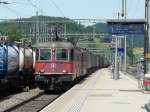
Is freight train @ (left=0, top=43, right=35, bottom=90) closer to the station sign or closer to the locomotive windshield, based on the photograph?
the locomotive windshield

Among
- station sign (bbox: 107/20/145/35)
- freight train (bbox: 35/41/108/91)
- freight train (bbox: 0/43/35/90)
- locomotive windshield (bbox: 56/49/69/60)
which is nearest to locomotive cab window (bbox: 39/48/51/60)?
freight train (bbox: 35/41/108/91)

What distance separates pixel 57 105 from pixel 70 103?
1260mm

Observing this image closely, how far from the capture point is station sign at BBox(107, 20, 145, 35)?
3247cm

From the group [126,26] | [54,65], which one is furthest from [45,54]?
[126,26]

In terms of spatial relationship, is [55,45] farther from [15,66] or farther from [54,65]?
[15,66]

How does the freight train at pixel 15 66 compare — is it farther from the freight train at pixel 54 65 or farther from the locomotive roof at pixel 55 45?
the locomotive roof at pixel 55 45

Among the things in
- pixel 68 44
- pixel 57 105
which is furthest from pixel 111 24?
pixel 57 105

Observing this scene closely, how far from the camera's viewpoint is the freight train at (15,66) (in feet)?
91.6

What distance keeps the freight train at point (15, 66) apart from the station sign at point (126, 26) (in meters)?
5.67

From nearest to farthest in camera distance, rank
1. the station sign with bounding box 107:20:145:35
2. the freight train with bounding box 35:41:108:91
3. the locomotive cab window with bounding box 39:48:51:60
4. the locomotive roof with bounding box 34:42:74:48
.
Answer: the freight train with bounding box 35:41:108:91 < the station sign with bounding box 107:20:145:35 < the locomotive cab window with bounding box 39:48:51:60 < the locomotive roof with bounding box 34:42:74:48

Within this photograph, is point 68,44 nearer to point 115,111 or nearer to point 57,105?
point 57,105

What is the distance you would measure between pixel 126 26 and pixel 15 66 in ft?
25.9

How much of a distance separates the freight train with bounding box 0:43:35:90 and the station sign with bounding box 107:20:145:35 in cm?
567

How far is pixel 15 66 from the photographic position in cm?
3111
